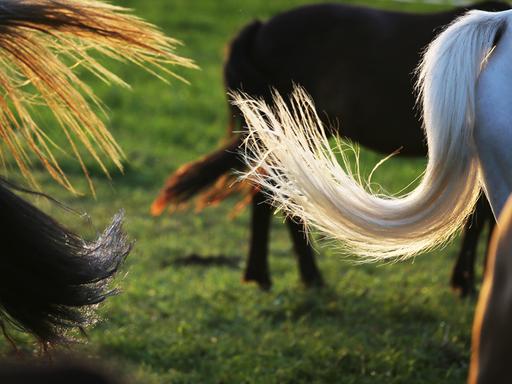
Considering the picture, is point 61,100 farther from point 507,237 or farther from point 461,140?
point 507,237

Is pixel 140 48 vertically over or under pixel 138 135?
under

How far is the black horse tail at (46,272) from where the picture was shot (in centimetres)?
298

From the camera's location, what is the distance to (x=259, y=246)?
638cm

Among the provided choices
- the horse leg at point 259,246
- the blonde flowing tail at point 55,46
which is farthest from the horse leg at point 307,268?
the blonde flowing tail at point 55,46

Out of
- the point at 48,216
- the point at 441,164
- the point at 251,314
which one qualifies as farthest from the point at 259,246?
the point at 441,164

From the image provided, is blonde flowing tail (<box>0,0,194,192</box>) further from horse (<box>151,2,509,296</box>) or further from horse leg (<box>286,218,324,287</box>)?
horse leg (<box>286,218,324,287</box>)

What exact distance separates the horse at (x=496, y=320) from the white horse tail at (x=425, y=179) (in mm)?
1204

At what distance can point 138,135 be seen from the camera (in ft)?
38.8

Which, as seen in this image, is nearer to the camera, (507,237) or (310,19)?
(507,237)

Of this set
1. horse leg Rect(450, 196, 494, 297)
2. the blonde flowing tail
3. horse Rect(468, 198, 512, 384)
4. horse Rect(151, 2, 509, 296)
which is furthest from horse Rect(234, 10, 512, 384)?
horse Rect(151, 2, 509, 296)

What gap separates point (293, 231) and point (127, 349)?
7.06 ft

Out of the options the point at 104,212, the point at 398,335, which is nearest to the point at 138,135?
the point at 104,212

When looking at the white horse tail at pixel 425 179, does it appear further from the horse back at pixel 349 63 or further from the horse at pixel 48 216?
the horse back at pixel 349 63

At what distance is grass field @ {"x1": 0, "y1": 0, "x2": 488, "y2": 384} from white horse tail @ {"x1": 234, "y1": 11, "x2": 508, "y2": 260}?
837 millimetres
